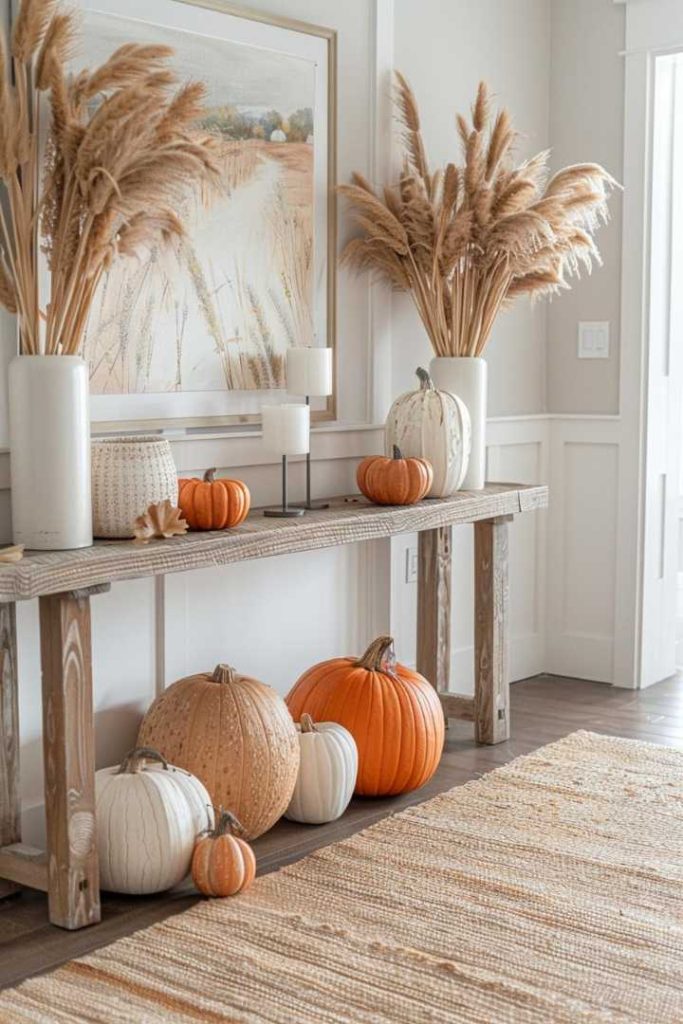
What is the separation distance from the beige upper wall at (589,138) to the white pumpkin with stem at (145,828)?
239cm

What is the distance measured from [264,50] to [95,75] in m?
0.91

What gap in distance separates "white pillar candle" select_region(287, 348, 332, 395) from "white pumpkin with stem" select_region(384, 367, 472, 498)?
0.86 ft

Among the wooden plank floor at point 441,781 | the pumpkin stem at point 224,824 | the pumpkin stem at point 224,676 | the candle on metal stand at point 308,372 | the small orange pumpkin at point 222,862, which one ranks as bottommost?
the wooden plank floor at point 441,781

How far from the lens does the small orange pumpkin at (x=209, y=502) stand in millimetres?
2857

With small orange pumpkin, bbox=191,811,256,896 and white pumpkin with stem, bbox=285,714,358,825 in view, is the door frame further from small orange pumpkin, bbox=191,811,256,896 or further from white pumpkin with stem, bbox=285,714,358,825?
small orange pumpkin, bbox=191,811,256,896

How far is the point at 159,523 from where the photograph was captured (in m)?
2.71

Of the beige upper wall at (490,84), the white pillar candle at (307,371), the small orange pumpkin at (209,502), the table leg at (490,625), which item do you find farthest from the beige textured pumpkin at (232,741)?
the beige upper wall at (490,84)

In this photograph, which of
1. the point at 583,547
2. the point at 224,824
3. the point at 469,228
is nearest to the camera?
the point at 224,824

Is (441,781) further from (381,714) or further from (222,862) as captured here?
(222,862)

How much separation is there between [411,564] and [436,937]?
5.45ft

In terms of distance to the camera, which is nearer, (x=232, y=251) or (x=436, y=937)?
(x=436, y=937)

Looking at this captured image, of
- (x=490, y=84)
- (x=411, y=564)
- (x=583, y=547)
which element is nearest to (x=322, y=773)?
(x=411, y=564)

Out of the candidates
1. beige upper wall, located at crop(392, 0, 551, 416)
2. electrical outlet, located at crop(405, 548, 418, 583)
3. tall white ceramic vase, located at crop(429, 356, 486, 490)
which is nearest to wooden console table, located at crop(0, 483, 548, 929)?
tall white ceramic vase, located at crop(429, 356, 486, 490)

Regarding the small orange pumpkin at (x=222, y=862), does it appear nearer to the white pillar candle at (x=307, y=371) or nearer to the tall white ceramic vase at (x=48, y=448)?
the tall white ceramic vase at (x=48, y=448)
